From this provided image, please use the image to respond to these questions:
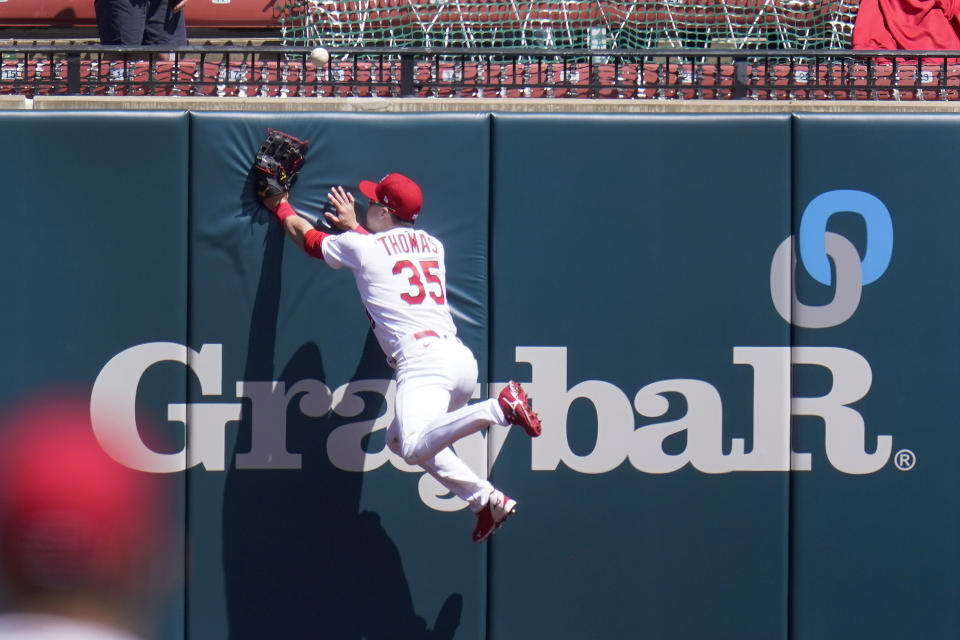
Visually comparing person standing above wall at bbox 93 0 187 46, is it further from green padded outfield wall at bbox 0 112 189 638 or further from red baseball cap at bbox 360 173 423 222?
red baseball cap at bbox 360 173 423 222

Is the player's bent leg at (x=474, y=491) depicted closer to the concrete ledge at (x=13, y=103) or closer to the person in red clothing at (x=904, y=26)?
the concrete ledge at (x=13, y=103)

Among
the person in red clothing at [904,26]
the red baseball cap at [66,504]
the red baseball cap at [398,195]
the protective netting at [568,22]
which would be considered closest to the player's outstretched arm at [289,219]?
the red baseball cap at [398,195]

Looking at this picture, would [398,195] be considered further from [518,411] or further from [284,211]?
[518,411]

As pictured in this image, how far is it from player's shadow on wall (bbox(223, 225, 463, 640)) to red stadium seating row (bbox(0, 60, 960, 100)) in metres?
1.24

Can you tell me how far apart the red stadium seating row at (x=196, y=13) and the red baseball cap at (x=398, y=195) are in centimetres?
385

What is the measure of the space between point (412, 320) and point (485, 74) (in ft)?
7.09

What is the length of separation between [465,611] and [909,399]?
2.32 metres

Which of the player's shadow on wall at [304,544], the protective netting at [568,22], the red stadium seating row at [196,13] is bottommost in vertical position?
the player's shadow on wall at [304,544]

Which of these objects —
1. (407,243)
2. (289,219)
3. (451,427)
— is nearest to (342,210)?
(289,219)

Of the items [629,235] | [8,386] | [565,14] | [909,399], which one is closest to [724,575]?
[909,399]

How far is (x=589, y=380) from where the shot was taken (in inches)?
217

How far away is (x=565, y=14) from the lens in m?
7.70

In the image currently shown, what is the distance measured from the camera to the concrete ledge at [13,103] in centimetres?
550

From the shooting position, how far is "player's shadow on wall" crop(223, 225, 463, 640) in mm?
5441
